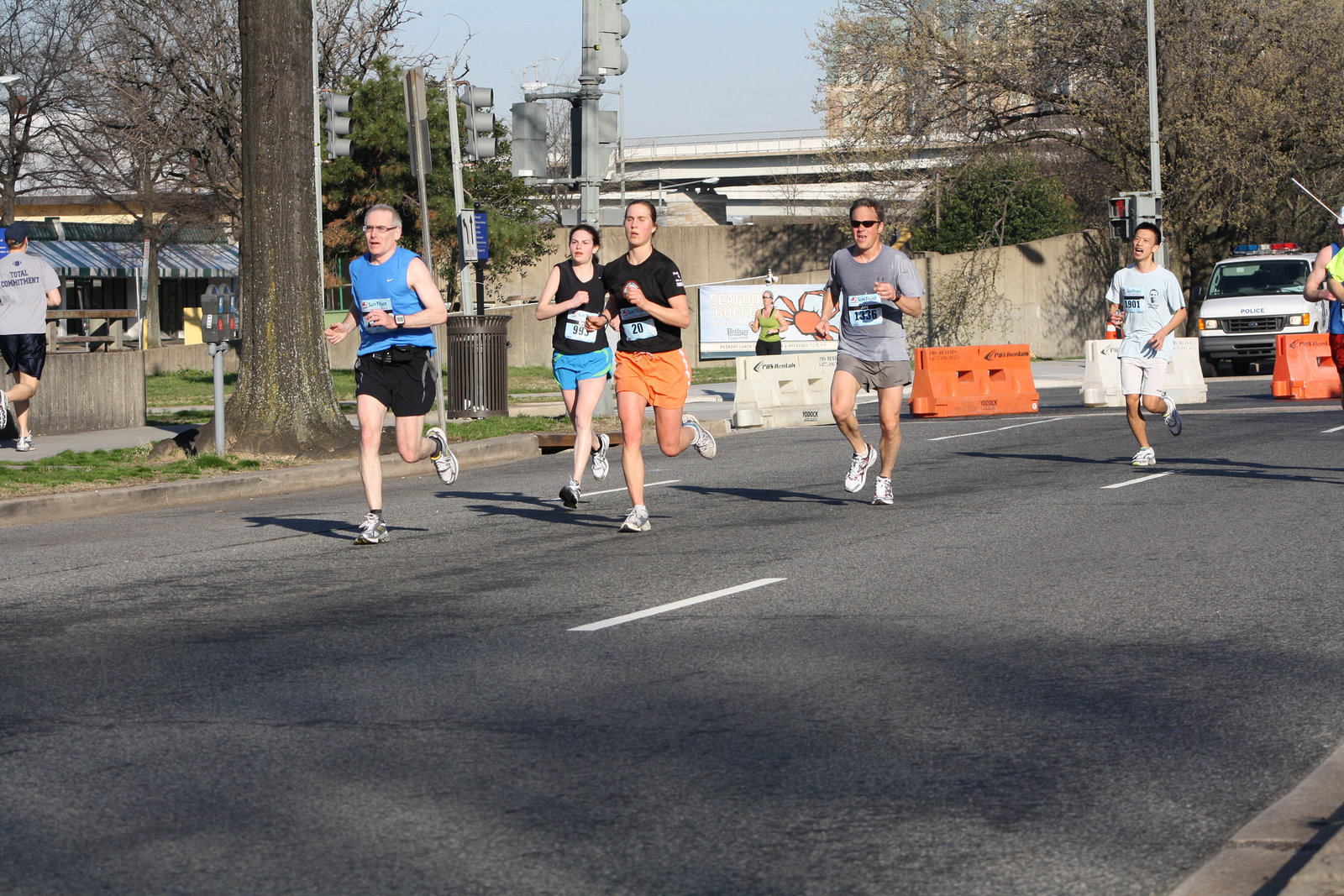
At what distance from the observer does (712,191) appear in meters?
84.7

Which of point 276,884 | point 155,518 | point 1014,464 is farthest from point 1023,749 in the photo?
point 1014,464

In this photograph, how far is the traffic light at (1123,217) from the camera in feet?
98.3

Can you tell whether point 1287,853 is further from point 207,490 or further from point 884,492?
point 207,490

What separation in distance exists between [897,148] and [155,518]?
28.7 metres

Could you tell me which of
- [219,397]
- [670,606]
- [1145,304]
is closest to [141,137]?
[219,397]

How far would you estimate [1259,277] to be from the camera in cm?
3156

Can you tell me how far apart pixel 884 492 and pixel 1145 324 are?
11.7 ft

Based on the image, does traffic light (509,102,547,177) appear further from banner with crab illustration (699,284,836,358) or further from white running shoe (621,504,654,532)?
banner with crab illustration (699,284,836,358)

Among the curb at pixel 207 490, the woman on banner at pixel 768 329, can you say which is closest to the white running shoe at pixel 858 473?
the curb at pixel 207 490

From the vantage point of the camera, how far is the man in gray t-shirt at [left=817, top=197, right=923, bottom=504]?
35.2 feet

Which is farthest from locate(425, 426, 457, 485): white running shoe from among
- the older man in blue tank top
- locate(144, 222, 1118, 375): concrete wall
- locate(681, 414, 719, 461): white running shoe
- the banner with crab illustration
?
locate(144, 222, 1118, 375): concrete wall

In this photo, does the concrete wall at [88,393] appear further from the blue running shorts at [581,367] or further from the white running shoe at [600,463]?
the blue running shorts at [581,367]

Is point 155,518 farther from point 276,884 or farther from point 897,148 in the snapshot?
point 897,148

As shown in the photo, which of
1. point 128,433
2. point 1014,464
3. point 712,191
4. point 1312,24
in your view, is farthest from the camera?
point 712,191
